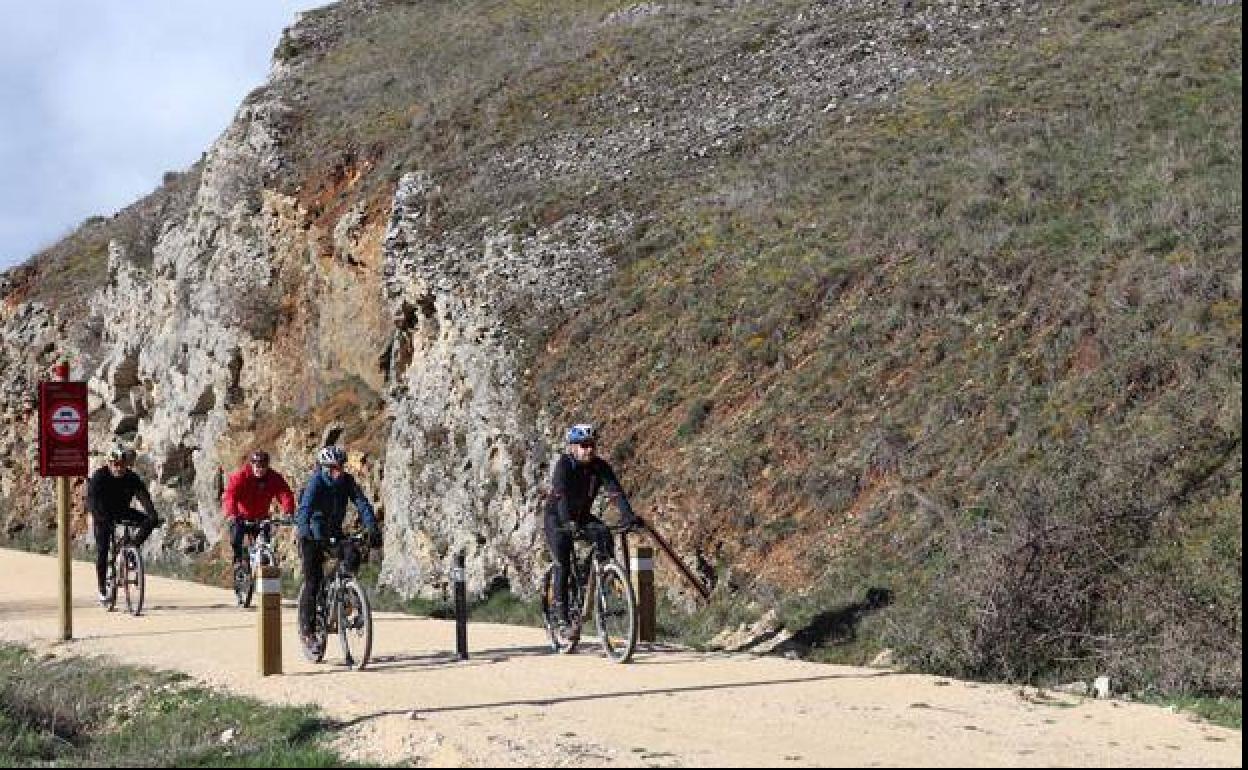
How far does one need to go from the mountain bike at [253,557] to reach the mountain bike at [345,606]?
3.60m

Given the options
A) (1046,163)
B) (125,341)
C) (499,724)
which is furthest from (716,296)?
(125,341)

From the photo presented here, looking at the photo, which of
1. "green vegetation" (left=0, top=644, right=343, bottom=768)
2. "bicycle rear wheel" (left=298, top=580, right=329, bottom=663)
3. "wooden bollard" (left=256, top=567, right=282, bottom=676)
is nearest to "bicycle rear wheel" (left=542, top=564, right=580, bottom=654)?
"bicycle rear wheel" (left=298, top=580, right=329, bottom=663)

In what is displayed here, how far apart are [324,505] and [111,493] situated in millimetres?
6264

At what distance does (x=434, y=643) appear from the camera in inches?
555

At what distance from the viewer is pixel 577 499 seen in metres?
12.5

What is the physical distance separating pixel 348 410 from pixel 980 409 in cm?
1469

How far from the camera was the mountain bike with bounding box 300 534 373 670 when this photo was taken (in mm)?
11992

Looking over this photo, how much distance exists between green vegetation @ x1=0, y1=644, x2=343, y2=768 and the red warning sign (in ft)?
8.03

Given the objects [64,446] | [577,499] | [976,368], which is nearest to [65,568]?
[64,446]

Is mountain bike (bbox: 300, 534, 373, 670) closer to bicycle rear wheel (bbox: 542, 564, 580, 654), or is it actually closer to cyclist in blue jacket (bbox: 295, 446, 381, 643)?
cyclist in blue jacket (bbox: 295, 446, 381, 643)

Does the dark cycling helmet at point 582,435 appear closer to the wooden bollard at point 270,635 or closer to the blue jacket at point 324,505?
the blue jacket at point 324,505

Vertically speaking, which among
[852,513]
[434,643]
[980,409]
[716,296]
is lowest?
[434,643]

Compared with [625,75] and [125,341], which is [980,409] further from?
[125,341]

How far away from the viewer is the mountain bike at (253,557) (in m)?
17.0
